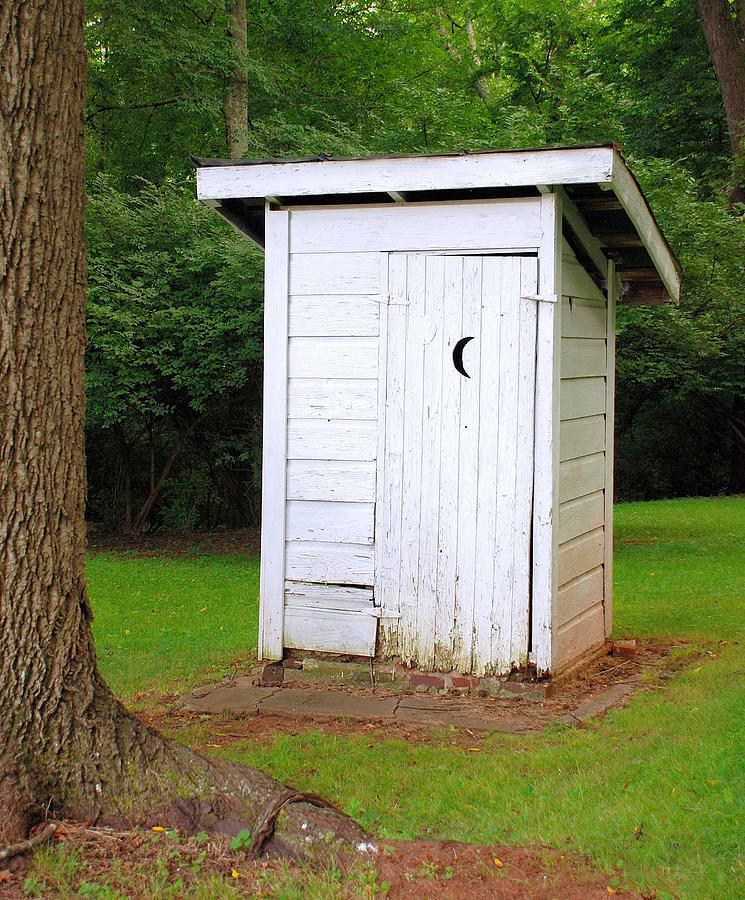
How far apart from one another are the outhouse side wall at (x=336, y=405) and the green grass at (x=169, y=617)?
105 cm

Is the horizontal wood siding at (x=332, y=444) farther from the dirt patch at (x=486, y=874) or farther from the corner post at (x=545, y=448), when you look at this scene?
the dirt patch at (x=486, y=874)

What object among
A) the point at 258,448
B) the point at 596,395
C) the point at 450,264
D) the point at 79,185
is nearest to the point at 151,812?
the point at 79,185

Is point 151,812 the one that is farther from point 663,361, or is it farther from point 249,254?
point 663,361

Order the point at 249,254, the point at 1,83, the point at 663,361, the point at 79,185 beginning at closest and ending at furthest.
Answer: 1. the point at 1,83
2. the point at 79,185
3. the point at 249,254
4. the point at 663,361

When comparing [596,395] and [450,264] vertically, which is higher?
[450,264]

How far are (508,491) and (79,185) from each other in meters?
2.97

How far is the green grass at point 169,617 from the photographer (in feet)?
21.1

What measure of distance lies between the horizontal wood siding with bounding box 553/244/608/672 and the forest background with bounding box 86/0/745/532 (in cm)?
486

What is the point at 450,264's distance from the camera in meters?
5.54

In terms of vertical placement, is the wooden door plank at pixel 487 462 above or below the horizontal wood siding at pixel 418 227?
below

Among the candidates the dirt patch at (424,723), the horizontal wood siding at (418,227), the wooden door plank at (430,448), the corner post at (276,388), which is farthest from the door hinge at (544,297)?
the dirt patch at (424,723)

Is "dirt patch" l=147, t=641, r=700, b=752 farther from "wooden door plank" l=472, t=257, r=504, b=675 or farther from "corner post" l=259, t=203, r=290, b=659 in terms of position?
"corner post" l=259, t=203, r=290, b=659

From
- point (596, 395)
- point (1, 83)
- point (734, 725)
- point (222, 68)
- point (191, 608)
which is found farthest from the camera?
point (222, 68)

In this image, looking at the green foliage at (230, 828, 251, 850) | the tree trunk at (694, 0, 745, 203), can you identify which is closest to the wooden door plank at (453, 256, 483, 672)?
the green foliage at (230, 828, 251, 850)
